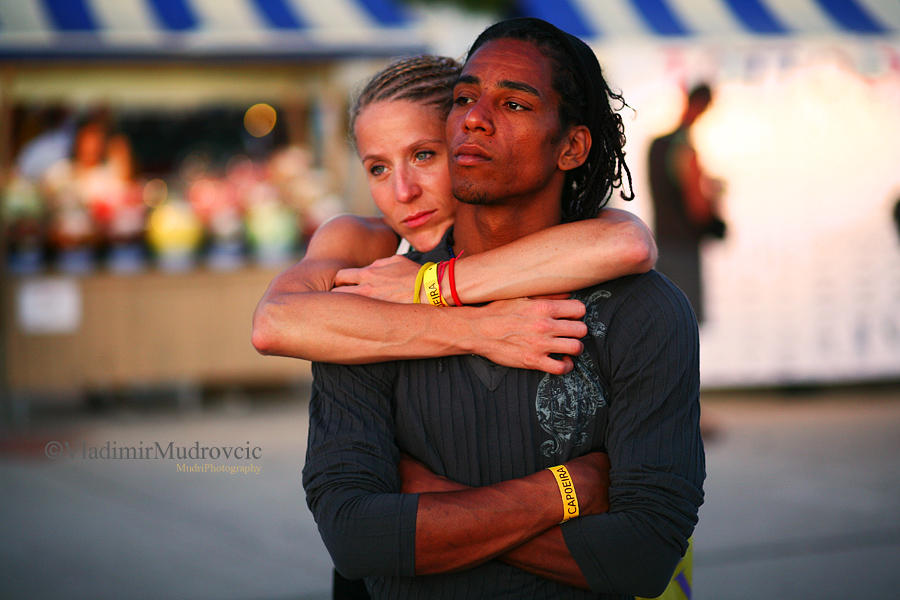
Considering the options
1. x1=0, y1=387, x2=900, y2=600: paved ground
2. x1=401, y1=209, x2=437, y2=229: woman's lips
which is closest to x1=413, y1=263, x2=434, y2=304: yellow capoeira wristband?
x1=401, y1=209, x2=437, y2=229: woman's lips

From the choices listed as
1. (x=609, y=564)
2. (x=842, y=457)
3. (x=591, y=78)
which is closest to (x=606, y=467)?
(x=609, y=564)

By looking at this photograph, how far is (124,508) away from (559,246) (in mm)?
4109

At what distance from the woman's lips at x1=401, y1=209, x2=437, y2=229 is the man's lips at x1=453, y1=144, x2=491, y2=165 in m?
0.52

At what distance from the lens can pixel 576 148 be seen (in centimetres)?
190

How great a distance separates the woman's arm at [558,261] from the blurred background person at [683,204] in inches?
202

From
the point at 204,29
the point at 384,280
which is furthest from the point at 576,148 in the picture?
the point at 204,29

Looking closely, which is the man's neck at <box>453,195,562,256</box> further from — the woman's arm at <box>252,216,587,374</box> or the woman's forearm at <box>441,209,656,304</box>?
the woman's arm at <box>252,216,587,374</box>

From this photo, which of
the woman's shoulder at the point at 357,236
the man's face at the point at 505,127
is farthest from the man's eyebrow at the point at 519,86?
the woman's shoulder at the point at 357,236

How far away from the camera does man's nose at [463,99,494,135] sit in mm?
1778

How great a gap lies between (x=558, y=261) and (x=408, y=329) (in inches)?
12.1

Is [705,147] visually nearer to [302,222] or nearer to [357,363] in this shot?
[302,222]

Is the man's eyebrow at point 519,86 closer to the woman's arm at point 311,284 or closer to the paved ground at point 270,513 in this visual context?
the woman's arm at point 311,284

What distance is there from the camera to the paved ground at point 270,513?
4090 mm

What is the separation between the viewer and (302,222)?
27.3 feet
